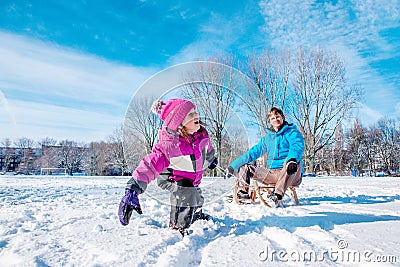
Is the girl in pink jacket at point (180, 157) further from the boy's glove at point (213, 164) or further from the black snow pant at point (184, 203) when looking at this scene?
the boy's glove at point (213, 164)

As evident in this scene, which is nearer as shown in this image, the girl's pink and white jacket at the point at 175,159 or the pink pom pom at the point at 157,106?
the girl's pink and white jacket at the point at 175,159

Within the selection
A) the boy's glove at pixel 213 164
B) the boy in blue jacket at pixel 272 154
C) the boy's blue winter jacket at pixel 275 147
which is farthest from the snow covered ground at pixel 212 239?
the boy's blue winter jacket at pixel 275 147

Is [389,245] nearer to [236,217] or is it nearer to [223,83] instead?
[236,217]

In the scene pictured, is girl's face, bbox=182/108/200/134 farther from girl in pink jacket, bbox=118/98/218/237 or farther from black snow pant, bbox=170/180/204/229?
black snow pant, bbox=170/180/204/229

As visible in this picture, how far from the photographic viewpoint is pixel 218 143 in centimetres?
238

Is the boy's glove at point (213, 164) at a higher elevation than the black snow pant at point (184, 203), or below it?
higher

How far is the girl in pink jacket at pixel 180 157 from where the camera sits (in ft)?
6.16

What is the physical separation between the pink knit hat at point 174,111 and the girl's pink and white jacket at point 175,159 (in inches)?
2.3

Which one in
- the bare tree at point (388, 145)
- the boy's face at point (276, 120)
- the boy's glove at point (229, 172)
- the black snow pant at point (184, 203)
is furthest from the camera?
the bare tree at point (388, 145)

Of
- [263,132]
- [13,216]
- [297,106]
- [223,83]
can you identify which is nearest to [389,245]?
[223,83]

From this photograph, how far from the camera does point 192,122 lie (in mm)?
2029

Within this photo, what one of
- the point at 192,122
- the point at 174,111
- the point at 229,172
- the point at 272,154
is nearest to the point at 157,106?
the point at 174,111

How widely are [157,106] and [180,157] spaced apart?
0.42 metres

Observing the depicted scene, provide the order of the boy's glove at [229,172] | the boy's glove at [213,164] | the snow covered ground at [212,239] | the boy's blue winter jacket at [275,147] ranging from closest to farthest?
1. the snow covered ground at [212,239]
2. the boy's glove at [213,164]
3. the boy's glove at [229,172]
4. the boy's blue winter jacket at [275,147]
